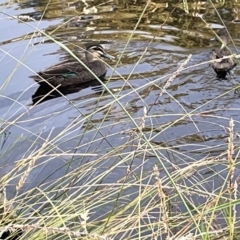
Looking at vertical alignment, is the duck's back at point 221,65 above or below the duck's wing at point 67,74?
below

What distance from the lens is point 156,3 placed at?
27.7 ft

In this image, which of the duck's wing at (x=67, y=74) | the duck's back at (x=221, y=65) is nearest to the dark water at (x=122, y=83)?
the duck's back at (x=221, y=65)

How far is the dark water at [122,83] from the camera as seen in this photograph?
4.14 metres

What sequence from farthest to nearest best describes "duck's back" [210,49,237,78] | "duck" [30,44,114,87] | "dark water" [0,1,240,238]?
"duck" [30,44,114,87] < "duck's back" [210,49,237,78] < "dark water" [0,1,240,238]

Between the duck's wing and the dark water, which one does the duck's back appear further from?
the duck's wing

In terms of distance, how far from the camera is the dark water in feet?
13.6

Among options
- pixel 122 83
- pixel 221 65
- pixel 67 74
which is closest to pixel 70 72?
pixel 67 74

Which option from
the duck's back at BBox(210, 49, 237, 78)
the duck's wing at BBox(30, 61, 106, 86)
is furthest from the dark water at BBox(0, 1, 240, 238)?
the duck's wing at BBox(30, 61, 106, 86)

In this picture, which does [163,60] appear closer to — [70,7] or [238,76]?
[238,76]

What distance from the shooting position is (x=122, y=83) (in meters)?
5.76

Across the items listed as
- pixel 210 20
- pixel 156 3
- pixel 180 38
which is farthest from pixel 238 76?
pixel 156 3

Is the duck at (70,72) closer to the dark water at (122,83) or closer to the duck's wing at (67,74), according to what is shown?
the duck's wing at (67,74)

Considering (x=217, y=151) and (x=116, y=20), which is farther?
(x=116, y=20)

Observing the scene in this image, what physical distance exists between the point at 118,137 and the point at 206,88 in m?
1.46
